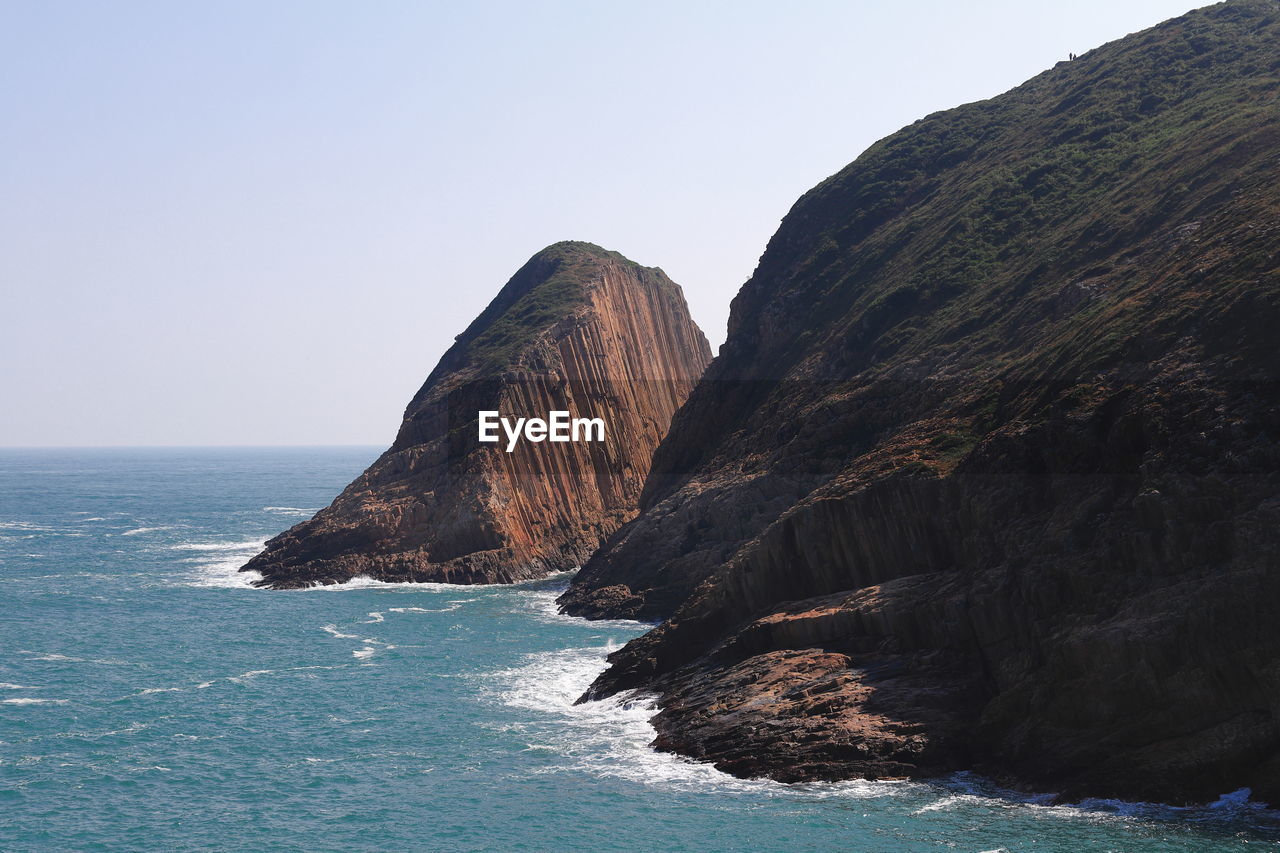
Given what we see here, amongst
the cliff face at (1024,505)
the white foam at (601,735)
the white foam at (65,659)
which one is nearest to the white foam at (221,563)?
the white foam at (65,659)

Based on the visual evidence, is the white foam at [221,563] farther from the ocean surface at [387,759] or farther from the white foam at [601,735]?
the white foam at [601,735]

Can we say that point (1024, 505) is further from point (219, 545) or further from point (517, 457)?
point (219, 545)

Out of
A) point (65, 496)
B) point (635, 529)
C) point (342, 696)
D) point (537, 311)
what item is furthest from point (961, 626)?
point (65, 496)

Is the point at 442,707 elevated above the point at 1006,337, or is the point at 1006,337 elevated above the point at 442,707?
the point at 1006,337

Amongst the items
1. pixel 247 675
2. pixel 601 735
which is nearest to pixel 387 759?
pixel 601 735

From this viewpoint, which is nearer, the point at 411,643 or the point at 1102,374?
the point at 1102,374

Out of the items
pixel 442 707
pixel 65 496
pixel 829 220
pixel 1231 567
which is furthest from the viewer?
pixel 65 496

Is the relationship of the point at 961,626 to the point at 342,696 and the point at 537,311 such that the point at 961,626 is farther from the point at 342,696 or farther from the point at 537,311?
the point at 537,311

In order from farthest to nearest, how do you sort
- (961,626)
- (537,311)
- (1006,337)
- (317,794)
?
(537,311)
(1006,337)
(961,626)
(317,794)
